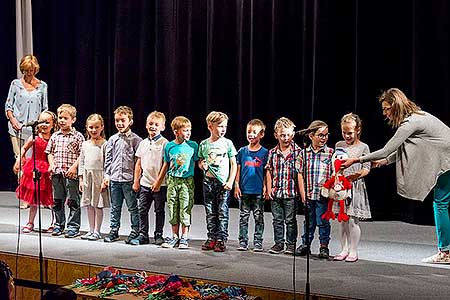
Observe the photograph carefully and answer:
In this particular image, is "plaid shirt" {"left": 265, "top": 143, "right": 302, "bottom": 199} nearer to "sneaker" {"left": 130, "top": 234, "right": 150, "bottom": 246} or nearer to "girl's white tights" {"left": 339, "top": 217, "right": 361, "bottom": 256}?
"girl's white tights" {"left": 339, "top": 217, "right": 361, "bottom": 256}

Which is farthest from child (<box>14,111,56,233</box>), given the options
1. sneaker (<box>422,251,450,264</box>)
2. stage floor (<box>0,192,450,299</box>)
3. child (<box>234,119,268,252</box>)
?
sneaker (<box>422,251,450,264</box>)

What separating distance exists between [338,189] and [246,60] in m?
3.05

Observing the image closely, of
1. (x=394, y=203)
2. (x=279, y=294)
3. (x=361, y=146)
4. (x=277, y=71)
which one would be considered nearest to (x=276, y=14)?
(x=277, y=71)

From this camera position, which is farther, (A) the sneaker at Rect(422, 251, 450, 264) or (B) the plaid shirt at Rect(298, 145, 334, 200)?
(B) the plaid shirt at Rect(298, 145, 334, 200)

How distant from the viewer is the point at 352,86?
6871 millimetres

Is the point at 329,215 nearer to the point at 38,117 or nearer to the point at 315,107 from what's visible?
the point at 315,107

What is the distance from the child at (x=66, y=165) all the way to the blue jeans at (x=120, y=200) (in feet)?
1.28

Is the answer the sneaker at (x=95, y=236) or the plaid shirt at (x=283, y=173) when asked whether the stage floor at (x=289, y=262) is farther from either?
the plaid shirt at (x=283, y=173)

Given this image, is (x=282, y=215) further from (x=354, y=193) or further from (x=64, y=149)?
(x=64, y=149)

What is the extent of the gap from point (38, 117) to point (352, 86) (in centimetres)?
291

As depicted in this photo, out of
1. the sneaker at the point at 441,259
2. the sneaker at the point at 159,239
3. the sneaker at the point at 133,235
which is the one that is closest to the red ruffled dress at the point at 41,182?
the sneaker at the point at 133,235

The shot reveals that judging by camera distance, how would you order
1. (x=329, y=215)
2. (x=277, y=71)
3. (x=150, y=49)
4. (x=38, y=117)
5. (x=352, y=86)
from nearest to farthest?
(x=329, y=215), (x=38, y=117), (x=352, y=86), (x=277, y=71), (x=150, y=49)

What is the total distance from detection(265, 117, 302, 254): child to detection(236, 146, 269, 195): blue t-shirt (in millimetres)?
62

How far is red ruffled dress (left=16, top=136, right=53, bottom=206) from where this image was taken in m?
5.85
